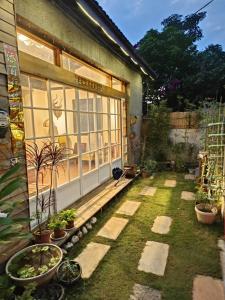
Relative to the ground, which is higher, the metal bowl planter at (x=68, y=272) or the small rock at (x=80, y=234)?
the metal bowl planter at (x=68, y=272)

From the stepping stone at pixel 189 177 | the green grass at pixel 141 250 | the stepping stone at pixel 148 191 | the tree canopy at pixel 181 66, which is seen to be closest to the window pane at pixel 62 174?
the green grass at pixel 141 250

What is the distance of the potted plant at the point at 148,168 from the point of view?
5769 mm

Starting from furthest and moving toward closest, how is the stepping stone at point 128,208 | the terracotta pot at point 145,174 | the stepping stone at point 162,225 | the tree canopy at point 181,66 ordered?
the tree canopy at point 181,66 → the terracotta pot at point 145,174 → the stepping stone at point 128,208 → the stepping stone at point 162,225

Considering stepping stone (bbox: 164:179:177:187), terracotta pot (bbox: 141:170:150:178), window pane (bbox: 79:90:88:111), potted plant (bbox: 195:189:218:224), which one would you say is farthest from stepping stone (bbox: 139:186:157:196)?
window pane (bbox: 79:90:88:111)

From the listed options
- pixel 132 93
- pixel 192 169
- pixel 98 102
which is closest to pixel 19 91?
pixel 98 102

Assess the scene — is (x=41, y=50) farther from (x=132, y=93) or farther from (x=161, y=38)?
(x=161, y=38)

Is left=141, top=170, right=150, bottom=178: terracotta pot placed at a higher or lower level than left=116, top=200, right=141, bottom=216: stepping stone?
higher

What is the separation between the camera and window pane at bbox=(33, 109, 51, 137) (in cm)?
261

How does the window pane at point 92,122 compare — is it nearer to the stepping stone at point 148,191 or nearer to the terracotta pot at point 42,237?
the stepping stone at point 148,191

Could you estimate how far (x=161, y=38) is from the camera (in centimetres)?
1012

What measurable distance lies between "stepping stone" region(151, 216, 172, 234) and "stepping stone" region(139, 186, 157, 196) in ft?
3.49

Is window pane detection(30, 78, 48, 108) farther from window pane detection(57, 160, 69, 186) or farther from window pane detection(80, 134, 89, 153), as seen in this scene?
window pane detection(80, 134, 89, 153)

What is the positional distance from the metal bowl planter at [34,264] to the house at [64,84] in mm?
428

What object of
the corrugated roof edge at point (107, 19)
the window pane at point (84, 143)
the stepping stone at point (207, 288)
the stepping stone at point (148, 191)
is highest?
the corrugated roof edge at point (107, 19)
